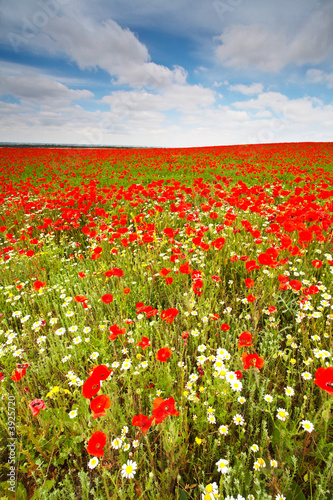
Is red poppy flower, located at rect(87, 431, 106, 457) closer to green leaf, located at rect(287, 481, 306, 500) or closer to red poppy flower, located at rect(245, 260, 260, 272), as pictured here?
green leaf, located at rect(287, 481, 306, 500)

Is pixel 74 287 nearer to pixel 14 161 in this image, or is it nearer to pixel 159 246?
pixel 159 246

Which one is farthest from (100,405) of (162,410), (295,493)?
(295,493)

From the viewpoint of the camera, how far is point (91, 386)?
50.2 inches

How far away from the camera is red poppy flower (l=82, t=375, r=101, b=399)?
1228mm

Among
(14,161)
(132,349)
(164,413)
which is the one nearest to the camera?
(164,413)

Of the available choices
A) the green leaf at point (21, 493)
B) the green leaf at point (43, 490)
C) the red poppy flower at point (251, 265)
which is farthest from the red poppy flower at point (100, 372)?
the red poppy flower at point (251, 265)

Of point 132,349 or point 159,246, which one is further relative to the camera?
point 159,246

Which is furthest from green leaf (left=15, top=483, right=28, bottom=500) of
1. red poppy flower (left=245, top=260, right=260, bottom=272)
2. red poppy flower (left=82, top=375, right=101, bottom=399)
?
red poppy flower (left=245, top=260, right=260, bottom=272)

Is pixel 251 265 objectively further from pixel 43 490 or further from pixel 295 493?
pixel 43 490

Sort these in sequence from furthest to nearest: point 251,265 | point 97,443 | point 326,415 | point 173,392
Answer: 1. point 251,265
2. point 173,392
3. point 326,415
4. point 97,443

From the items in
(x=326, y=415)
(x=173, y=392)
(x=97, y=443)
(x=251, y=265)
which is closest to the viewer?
(x=97, y=443)

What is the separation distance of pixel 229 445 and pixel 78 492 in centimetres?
105

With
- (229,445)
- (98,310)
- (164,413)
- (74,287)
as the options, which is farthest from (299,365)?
(74,287)

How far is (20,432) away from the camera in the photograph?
175 cm
